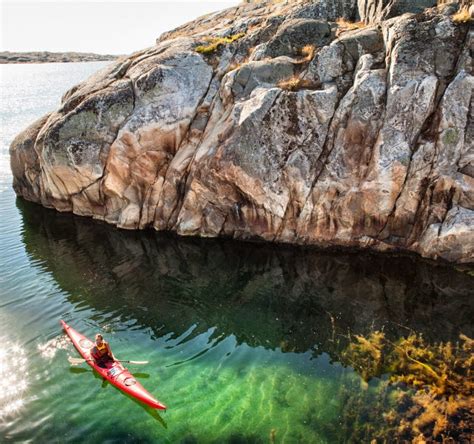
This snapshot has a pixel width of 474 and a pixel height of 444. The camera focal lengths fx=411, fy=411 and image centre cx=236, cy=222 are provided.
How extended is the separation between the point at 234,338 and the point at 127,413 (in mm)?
5227

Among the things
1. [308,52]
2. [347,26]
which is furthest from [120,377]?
[347,26]

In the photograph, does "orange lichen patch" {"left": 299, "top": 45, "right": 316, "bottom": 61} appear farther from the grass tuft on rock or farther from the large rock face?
the grass tuft on rock

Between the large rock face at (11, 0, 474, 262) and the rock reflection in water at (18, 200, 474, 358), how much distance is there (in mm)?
1530

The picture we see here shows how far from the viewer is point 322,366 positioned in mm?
14914

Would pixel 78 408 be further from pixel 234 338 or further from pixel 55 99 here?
pixel 55 99

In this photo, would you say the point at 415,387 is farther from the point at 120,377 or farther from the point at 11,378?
the point at 11,378

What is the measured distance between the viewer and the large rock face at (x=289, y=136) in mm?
21641

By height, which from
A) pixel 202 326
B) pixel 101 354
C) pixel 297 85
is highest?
pixel 297 85

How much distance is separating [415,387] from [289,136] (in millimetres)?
15186

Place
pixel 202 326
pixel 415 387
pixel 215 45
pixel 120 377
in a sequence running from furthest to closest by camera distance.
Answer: pixel 215 45
pixel 202 326
pixel 120 377
pixel 415 387

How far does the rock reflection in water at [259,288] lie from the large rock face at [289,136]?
153 centimetres

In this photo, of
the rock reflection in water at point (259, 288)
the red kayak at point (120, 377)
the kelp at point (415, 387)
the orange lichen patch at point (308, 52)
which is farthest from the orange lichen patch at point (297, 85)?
the red kayak at point (120, 377)

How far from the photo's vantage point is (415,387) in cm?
1334

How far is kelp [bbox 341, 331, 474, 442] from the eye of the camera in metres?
11.8
